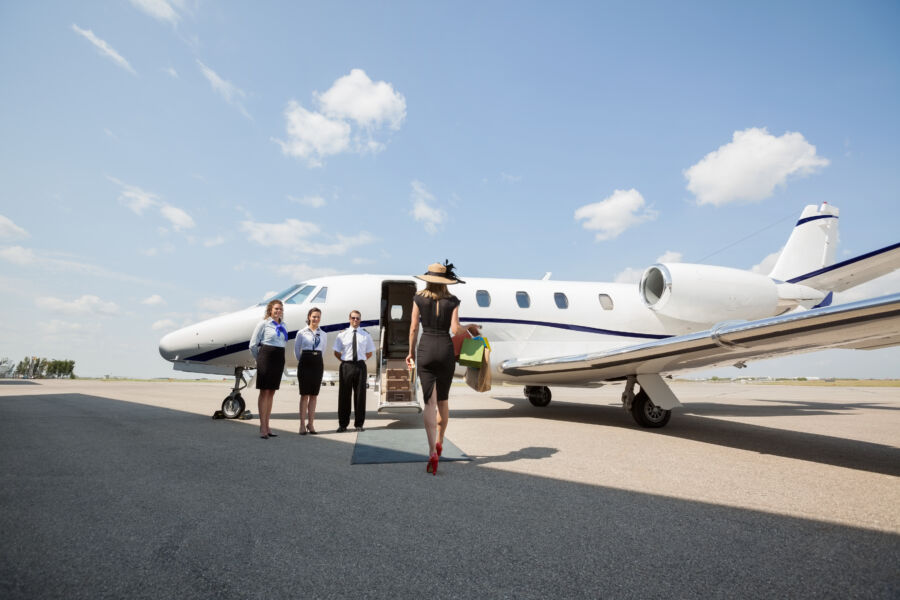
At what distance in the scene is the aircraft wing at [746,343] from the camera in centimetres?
389

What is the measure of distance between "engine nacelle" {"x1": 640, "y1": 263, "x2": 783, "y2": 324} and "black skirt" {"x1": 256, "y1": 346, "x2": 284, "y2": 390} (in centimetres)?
735

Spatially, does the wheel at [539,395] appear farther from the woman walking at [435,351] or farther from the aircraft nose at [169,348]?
the aircraft nose at [169,348]

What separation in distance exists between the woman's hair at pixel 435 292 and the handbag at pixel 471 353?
26.0 inches

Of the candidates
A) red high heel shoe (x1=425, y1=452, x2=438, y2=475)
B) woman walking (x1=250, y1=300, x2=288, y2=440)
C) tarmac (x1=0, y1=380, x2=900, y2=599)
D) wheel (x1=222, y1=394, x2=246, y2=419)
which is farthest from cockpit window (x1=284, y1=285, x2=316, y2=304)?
red high heel shoe (x1=425, y1=452, x2=438, y2=475)

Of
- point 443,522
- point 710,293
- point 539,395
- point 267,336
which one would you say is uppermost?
point 710,293

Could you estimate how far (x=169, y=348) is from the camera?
7.82m

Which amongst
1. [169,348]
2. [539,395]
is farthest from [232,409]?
[539,395]

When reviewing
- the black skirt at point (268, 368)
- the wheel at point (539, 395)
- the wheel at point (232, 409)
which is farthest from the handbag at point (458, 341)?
the wheel at point (539, 395)

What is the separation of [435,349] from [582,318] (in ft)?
20.3

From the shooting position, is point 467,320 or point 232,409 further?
point 467,320

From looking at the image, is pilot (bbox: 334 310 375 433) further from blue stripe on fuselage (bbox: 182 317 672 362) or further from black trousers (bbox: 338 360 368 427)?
blue stripe on fuselage (bbox: 182 317 672 362)

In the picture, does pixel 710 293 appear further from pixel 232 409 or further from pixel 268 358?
pixel 232 409

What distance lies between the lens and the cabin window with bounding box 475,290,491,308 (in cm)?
900

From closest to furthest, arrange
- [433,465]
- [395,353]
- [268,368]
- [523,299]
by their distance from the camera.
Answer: [433,465] < [268,368] < [523,299] < [395,353]
